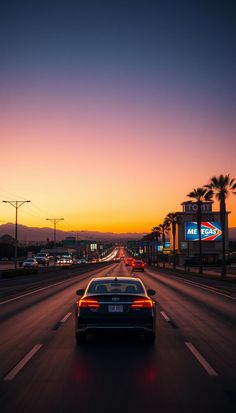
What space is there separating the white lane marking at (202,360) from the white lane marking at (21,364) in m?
3.25

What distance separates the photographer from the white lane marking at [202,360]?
8.41 m

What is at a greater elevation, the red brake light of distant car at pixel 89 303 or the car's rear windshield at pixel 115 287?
the car's rear windshield at pixel 115 287

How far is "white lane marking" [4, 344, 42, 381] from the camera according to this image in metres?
8.14

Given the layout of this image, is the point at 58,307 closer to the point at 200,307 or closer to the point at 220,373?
the point at 200,307

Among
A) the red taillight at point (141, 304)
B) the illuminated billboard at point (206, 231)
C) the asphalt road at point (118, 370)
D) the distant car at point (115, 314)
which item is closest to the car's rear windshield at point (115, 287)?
the distant car at point (115, 314)

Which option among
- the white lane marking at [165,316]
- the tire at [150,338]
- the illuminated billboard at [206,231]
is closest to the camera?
the tire at [150,338]

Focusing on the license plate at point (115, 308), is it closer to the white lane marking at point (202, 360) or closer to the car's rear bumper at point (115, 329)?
the car's rear bumper at point (115, 329)

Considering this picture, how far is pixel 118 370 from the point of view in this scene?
8.62 metres

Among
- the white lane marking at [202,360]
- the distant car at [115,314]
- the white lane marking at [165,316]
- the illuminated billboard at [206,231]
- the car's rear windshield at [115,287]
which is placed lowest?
the white lane marking at [165,316]

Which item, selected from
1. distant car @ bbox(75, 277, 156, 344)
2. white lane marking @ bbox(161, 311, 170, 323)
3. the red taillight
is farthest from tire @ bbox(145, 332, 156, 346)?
white lane marking @ bbox(161, 311, 170, 323)

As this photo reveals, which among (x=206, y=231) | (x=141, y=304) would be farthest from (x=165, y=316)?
(x=206, y=231)

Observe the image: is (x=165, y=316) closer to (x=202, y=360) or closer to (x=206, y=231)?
(x=202, y=360)

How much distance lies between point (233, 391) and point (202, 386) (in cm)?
50

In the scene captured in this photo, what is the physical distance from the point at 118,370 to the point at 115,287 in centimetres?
361
